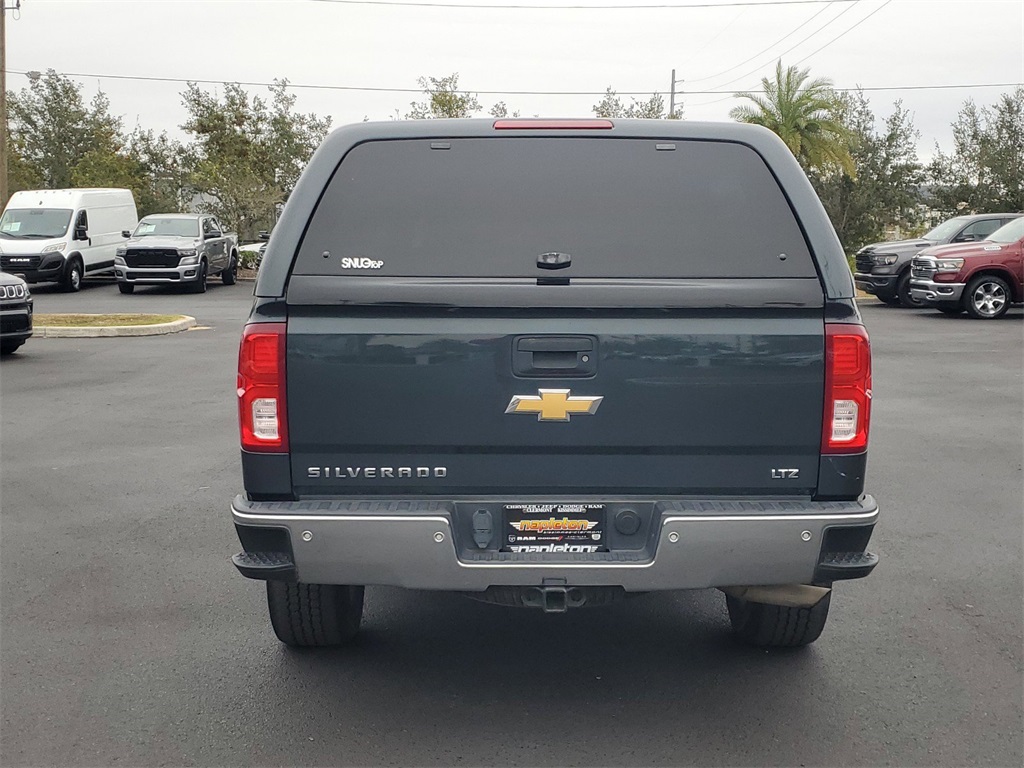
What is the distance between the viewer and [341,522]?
3.66m

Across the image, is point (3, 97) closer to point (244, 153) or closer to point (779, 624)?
point (244, 153)

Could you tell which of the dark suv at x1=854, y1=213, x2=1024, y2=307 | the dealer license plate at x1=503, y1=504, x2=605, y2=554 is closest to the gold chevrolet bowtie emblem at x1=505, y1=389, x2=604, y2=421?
the dealer license plate at x1=503, y1=504, x2=605, y2=554

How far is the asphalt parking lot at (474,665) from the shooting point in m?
3.85

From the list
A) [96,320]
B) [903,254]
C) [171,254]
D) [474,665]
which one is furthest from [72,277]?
[474,665]

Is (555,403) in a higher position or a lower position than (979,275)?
higher

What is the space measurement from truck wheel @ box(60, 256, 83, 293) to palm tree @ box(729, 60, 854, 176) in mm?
20890

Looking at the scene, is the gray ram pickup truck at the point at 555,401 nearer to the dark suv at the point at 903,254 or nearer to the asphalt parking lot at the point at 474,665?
the asphalt parking lot at the point at 474,665

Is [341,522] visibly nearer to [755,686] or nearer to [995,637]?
[755,686]

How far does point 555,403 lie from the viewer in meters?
3.72

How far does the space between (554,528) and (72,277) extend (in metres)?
26.6

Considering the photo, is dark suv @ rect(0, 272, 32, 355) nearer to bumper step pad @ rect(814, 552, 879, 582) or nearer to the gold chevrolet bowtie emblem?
the gold chevrolet bowtie emblem

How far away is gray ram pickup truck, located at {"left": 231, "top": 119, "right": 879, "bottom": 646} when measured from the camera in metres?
3.70

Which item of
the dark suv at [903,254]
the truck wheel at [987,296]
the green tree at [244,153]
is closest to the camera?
the truck wheel at [987,296]

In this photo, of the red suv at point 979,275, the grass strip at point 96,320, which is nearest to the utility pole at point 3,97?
the grass strip at point 96,320
